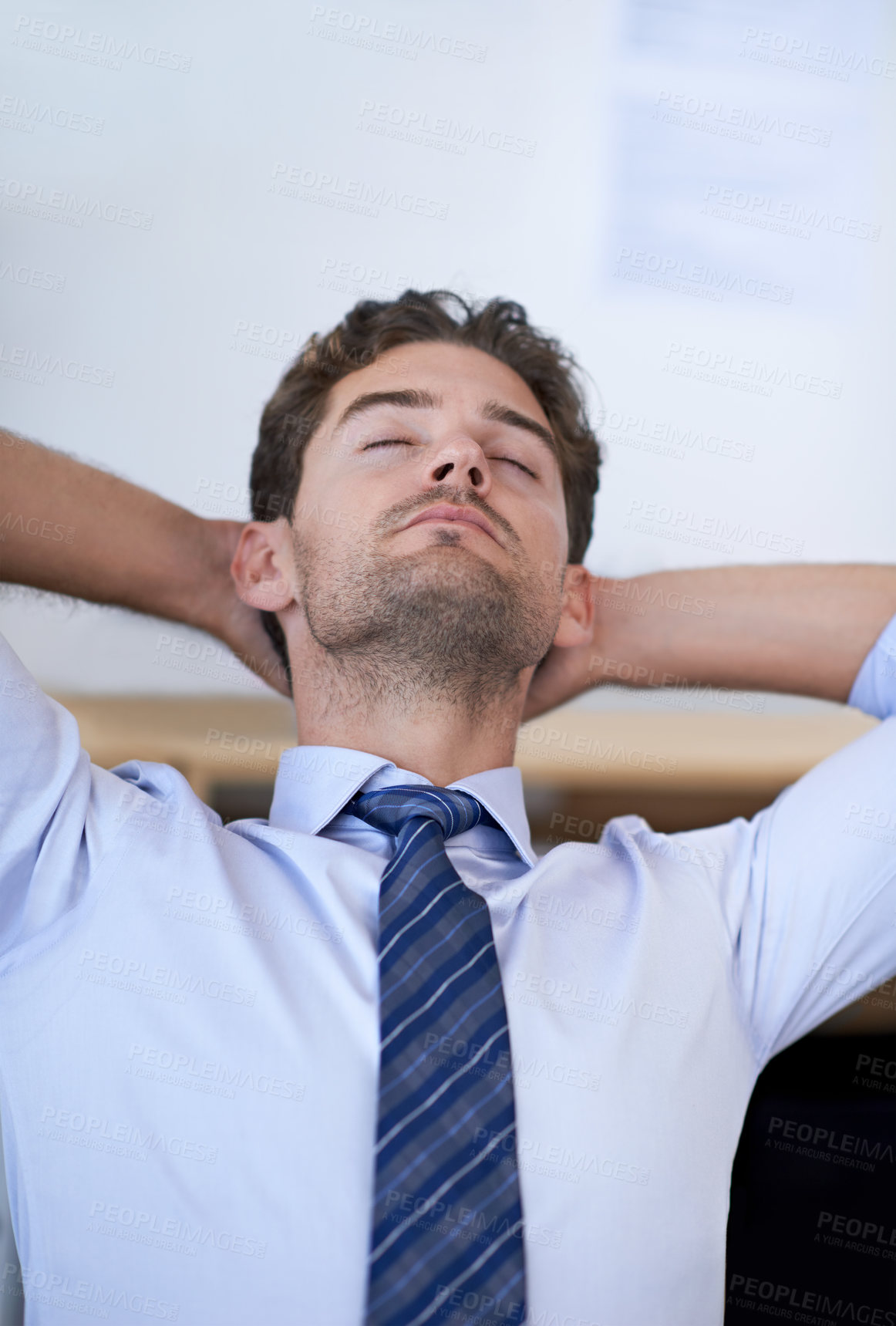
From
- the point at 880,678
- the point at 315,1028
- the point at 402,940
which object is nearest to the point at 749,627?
the point at 880,678

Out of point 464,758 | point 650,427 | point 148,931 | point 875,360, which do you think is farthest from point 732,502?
point 148,931

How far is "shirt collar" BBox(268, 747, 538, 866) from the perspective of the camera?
1.13 m

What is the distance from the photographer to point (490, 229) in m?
1.87

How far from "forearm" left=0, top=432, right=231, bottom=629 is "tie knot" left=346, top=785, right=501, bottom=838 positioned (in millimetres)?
455

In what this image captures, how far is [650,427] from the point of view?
1.89 m

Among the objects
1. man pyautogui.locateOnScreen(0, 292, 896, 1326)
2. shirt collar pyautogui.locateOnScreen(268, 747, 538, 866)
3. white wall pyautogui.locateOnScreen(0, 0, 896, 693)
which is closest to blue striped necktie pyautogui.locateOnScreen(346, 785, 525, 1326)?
man pyautogui.locateOnScreen(0, 292, 896, 1326)

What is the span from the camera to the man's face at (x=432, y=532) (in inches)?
47.4

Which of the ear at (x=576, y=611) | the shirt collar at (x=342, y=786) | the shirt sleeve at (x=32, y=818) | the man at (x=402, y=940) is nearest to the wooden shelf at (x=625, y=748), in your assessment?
the ear at (x=576, y=611)

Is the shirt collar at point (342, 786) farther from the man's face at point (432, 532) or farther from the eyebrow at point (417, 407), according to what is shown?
the eyebrow at point (417, 407)

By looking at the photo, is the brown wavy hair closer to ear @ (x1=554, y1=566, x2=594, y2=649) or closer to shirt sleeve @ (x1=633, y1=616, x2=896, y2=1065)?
ear @ (x1=554, y1=566, x2=594, y2=649)

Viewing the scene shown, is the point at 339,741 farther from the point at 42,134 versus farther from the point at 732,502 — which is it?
the point at 42,134

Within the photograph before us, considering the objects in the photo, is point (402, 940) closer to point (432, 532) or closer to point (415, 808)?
point (415, 808)

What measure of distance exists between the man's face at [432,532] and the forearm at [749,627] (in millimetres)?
187

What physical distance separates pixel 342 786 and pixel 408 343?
749 mm
